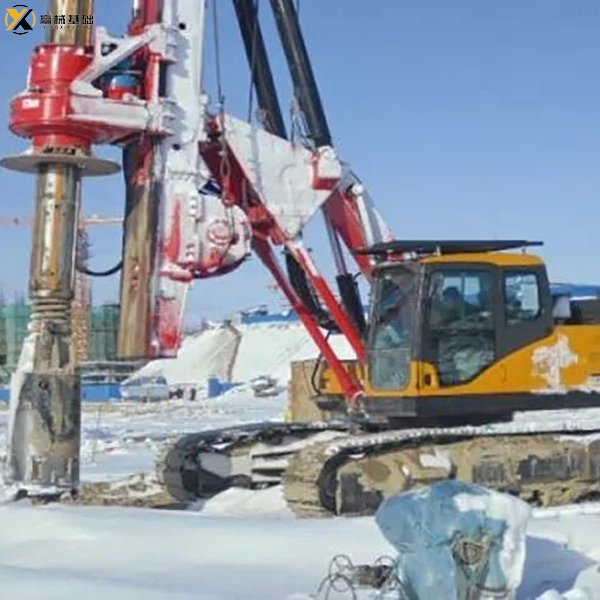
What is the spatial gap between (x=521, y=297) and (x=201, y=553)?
195 inches

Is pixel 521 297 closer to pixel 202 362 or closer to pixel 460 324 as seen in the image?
pixel 460 324

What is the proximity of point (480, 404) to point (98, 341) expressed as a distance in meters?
56.4

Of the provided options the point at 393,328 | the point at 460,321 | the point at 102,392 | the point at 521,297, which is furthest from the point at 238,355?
the point at 460,321

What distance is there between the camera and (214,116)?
449 inches

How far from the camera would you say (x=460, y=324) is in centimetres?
1165

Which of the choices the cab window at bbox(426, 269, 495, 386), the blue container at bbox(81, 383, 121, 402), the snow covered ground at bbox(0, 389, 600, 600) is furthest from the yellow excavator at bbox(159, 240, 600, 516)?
the blue container at bbox(81, 383, 121, 402)

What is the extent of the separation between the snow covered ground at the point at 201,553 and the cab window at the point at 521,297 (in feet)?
6.65

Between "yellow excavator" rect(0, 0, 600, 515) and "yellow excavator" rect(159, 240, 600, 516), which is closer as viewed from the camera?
"yellow excavator" rect(0, 0, 600, 515)

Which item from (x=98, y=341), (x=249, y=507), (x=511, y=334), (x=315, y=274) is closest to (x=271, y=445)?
(x=249, y=507)

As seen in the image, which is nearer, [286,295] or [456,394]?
[456,394]

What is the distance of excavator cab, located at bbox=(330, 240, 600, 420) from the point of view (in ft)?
37.7

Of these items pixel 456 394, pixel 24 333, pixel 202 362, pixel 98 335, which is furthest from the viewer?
pixel 98 335

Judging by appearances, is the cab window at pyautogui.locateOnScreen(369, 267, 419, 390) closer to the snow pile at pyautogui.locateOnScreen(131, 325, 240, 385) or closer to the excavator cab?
the excavator cab

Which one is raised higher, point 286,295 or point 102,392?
point 286,295
